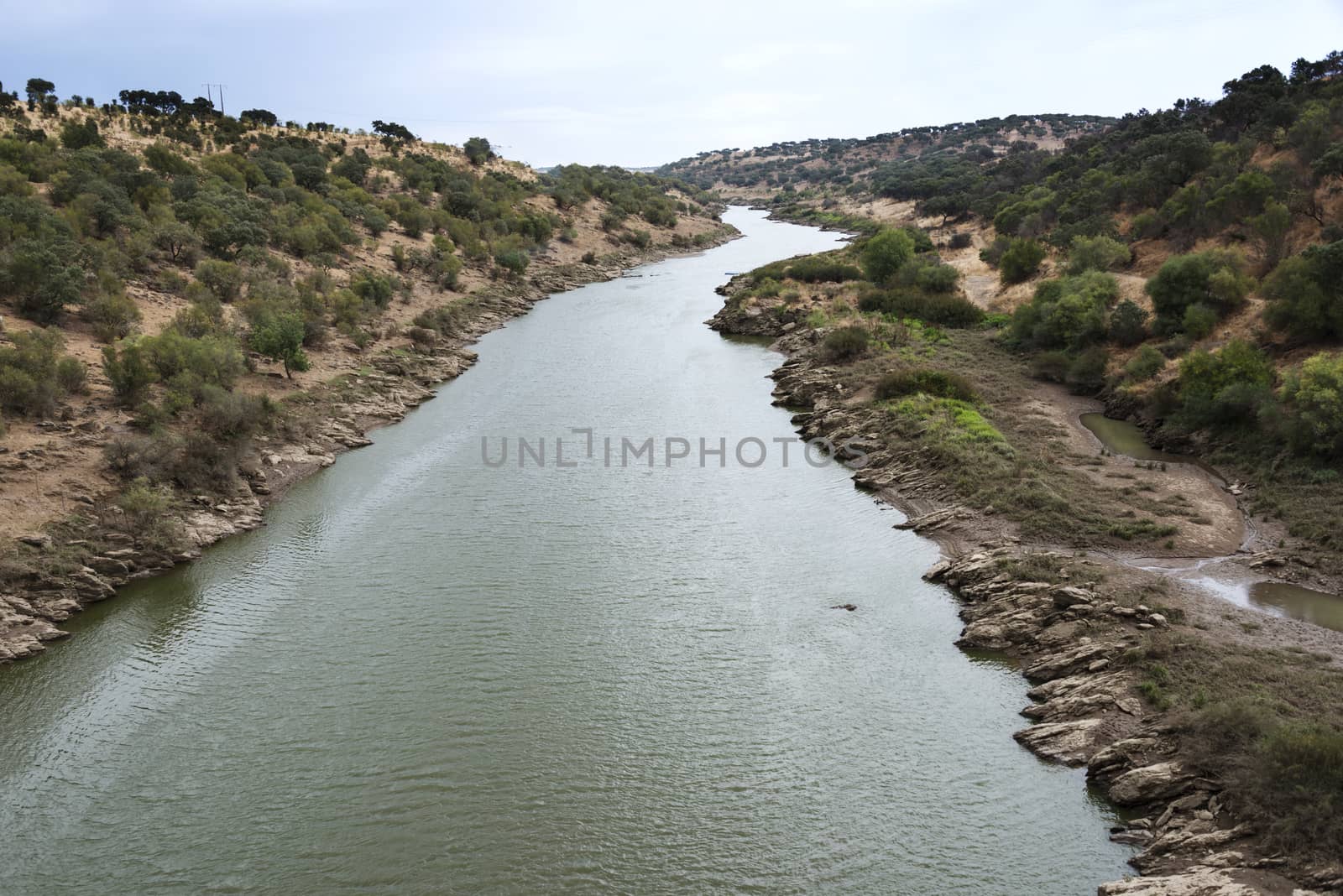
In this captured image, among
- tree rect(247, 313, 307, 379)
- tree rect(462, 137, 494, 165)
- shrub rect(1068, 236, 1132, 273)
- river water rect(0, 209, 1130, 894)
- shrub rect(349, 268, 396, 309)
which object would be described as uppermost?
tree rect(462, 137, 494, 165)

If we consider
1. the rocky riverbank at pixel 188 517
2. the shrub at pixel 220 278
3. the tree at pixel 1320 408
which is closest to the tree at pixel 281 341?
the rocky riverbank at pixel 188 517

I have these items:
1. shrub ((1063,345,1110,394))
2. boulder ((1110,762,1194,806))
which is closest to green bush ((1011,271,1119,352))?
shrub ((1063,345,1110,394))

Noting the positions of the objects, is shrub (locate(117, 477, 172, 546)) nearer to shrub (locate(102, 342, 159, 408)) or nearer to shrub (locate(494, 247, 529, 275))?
shrub (locate(102, 342, 159, 408))

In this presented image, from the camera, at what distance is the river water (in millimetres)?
15828

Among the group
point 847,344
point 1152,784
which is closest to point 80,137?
point 847,344

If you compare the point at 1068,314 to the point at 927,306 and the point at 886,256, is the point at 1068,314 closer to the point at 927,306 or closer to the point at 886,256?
the point at 927,306

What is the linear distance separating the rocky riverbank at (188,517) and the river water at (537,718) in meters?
0.87

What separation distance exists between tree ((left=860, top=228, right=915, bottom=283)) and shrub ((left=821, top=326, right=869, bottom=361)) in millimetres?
18442

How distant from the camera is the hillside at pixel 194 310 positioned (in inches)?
1069

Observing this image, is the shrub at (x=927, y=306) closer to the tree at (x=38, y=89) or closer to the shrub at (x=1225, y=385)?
the shrub at (x=1225, y=385)

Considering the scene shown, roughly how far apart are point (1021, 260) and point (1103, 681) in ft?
160

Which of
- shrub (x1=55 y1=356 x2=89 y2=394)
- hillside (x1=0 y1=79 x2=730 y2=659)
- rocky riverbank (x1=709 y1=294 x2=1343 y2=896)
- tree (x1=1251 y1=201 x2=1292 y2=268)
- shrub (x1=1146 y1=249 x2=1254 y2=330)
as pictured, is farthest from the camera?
tree (x1=1251 y1=201 x2=1292 y2=268)

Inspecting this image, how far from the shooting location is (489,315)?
218 feet

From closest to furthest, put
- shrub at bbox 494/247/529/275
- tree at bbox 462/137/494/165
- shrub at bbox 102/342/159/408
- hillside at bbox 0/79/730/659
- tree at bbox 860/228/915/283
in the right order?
hillside at bbox 0/79/730/659 → shrub at bbox 102/342/159/408 → tree at bbox 860/228/915/283 → shrub at bbox 494/247/529/275 → tree at bbox 462/137/494/165
